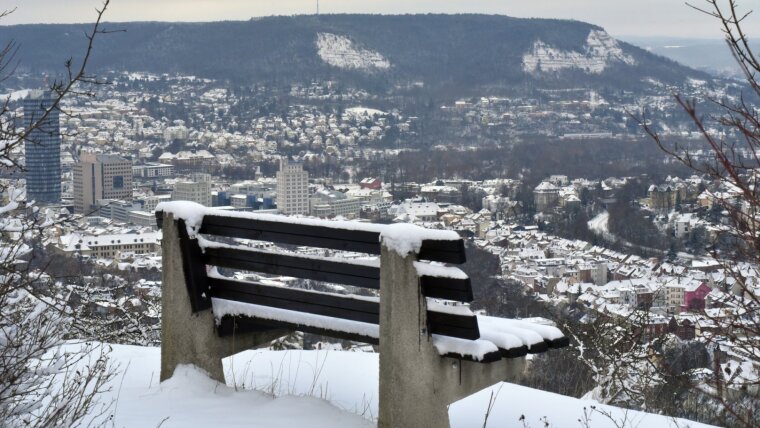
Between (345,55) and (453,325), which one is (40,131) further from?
(345,55)

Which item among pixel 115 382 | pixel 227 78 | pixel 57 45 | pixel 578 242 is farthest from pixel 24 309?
pixel 227 78

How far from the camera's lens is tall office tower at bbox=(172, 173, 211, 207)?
66750 mm

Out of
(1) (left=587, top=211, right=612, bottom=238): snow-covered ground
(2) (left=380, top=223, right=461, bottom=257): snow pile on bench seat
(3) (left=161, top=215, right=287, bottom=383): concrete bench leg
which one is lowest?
(1) (left=587, top=211, right=612, bottom=238): snow-covered ground

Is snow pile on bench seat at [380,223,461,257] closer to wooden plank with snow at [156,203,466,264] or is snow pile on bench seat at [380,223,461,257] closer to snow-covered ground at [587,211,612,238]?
wooden plank with snow at [156,203,466,264]

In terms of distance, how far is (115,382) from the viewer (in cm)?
377

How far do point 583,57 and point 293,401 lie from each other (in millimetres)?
130022

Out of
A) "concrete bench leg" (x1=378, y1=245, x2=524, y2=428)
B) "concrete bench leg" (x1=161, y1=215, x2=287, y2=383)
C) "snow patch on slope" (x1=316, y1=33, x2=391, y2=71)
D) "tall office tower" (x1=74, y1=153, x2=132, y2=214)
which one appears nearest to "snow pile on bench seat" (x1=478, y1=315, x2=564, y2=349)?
"concrete bench leg" (x1=378, y1=245, x2=524, y2=428)

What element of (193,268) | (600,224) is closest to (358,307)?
(193,268)

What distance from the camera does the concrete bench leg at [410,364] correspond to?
3.00 meters

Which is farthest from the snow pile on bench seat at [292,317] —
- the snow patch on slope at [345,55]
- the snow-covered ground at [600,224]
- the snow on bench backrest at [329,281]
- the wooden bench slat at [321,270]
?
the snow patch on slope at [345,55]

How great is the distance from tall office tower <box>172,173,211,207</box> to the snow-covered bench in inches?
2445

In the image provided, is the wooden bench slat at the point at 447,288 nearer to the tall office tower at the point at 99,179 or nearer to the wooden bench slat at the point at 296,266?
the wooden bench slat at the point at 296,266

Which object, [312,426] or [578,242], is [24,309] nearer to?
[312,426]

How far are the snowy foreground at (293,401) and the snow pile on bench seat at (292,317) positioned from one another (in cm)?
23
